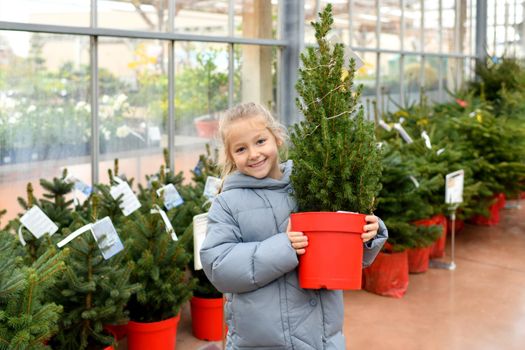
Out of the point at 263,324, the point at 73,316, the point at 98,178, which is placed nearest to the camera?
the point at 263,324

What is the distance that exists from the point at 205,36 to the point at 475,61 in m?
5.69

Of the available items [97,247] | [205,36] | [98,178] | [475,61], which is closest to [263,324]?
[97,247]

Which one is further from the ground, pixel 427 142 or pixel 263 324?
pixel 427 142

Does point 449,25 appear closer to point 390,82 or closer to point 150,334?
point 390,82

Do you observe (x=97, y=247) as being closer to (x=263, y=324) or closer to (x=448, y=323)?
(x=263, y=324)

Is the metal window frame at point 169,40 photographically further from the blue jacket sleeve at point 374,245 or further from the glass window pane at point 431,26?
the glass window pane at point 431,26

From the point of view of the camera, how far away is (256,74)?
190 inches

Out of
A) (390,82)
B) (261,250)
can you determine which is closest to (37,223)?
(261,250)

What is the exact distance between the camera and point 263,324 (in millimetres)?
1843

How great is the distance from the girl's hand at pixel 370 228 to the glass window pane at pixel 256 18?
3.04m

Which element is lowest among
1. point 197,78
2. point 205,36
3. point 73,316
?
point 73,316

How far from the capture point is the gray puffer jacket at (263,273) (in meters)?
1.80

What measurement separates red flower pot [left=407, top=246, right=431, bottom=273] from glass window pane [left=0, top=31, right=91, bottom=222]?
2585mm

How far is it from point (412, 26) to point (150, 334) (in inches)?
207
